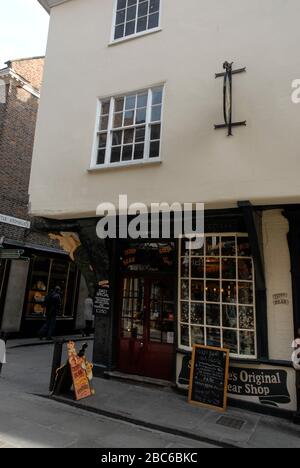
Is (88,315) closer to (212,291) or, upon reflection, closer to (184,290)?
(184,290)

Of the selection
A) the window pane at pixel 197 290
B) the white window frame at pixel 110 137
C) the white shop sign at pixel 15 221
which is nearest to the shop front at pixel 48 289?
the white shop sign at pixel 15 221

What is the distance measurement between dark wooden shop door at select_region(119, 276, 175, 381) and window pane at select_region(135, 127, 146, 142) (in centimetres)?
313

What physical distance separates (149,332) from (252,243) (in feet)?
10.8

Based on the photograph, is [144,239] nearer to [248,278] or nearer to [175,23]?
[248,278]

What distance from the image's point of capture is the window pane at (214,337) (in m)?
7.18

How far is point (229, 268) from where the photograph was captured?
7301 mm

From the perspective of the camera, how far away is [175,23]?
25.0 ft

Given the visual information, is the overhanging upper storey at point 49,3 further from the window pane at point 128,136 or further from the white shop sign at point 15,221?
the white shop sign at point 15,221

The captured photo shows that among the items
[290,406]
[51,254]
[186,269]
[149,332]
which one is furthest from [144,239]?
[51,254]

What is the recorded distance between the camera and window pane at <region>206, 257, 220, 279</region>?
740 centimetres

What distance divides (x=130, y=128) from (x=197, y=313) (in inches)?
167

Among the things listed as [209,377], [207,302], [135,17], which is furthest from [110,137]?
[209,377]

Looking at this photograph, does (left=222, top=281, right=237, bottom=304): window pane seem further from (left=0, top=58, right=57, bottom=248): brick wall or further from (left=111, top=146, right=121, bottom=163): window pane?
(left=0, top=58, right=57, bottom=248): brick wall

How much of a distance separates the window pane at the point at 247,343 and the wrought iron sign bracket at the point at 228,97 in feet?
12.4
